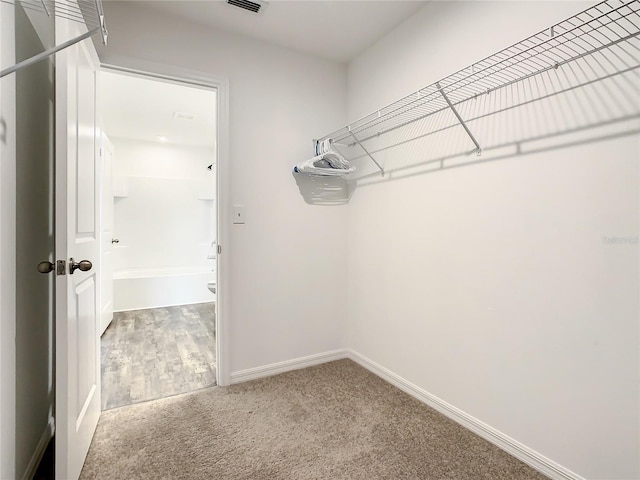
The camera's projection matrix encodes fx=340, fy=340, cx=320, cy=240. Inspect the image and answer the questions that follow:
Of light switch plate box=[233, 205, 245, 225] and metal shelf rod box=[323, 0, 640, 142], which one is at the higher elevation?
metal shelf rod box=[323, 0, 640, 142]

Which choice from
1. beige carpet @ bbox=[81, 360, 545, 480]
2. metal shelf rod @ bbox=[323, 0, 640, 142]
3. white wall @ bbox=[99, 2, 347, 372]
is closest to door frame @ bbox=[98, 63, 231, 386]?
white wall @ bbox=[99, 2, 347, 372]

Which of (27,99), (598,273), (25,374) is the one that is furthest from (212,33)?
(598,273)

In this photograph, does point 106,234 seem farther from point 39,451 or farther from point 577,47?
point 577,47

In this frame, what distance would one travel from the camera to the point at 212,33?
7.43 ft

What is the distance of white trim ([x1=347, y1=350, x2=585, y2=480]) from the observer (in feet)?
4.79

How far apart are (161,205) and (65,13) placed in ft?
14.7

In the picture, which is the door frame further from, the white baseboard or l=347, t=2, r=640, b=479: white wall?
l=347, t=2, r=640, b=479: white wall

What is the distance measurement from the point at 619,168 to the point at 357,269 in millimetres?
1745

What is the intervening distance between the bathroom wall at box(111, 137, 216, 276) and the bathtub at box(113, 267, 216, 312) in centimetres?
37

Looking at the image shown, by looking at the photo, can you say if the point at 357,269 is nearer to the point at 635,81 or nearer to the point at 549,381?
the point at 549,381

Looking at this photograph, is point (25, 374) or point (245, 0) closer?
point (25, 374)

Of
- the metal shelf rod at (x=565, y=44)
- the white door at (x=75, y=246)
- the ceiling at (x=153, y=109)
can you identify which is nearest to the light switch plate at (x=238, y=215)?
the white door at (x=75, y=246)

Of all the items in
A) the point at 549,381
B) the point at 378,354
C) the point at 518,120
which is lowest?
the point at 378,354

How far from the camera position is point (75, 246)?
143cm
